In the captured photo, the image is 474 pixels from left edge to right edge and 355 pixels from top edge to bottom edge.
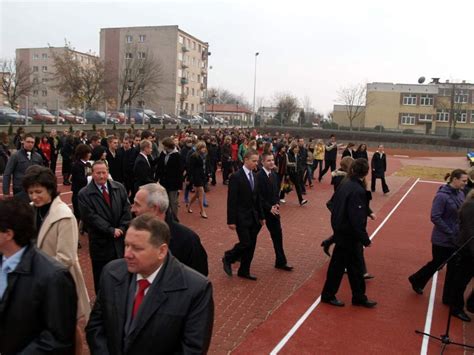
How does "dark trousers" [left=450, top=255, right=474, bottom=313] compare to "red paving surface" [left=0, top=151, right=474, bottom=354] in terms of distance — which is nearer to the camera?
"red paving surface" [left=0, top=151, right=474, bottom=354]

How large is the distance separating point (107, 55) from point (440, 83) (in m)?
57.9

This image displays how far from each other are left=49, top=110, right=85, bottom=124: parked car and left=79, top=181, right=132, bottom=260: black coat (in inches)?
976

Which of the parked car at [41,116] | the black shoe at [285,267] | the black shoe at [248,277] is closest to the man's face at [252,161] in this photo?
the black shoe at [248,277]

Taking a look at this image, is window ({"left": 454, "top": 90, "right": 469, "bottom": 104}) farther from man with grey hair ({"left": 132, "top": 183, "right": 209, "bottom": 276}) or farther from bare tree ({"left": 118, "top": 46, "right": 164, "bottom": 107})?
man with grey hair ({"left": 132, "top": 183, "right": 209, "bottom": 276})

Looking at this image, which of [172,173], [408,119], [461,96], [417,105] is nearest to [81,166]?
[172,173]

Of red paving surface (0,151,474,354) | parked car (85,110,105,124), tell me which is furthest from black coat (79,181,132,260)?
parked car (85,110,105,124)

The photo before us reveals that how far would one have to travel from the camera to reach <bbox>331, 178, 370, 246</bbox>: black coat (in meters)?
6.25

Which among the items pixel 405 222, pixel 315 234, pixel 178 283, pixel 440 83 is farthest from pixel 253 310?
pixel 440 83

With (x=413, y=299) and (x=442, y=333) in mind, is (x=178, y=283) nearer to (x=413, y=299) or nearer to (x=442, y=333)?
(x=442, y=333)

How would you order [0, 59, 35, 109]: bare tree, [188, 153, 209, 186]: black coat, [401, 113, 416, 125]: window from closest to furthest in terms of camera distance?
[188, 153, 209, 186]: black coat
[0, 59, 35, 109]: bare tree
[401, 113, 416, 125]: window

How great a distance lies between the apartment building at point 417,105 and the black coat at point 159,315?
268ft

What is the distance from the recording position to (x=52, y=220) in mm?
4074

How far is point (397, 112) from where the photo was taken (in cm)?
8300

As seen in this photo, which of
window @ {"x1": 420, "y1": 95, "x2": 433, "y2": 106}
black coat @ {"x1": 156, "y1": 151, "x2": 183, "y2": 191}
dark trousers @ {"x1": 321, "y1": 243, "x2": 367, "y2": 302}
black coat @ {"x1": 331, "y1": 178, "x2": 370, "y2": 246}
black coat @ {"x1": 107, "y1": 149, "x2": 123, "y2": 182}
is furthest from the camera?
window @ {"x1": 420, "y1": 95, "x2": 433, "y2": 106}
